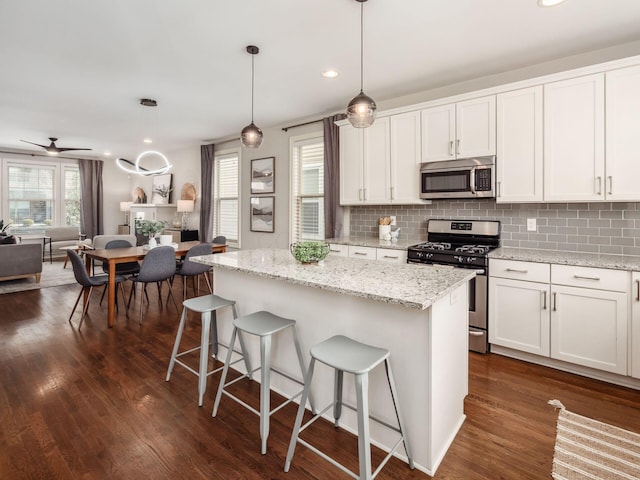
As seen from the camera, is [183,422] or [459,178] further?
[459,178]

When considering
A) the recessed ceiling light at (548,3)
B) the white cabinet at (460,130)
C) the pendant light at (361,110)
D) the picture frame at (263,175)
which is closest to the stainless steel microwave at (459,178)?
the white cabinet at (460,130)

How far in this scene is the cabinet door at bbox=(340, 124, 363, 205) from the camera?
4.16 meters

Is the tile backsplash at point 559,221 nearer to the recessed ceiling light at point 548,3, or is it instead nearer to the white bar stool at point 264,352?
the recessed ceiling light at point 548,3

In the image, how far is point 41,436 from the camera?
193 centimetres

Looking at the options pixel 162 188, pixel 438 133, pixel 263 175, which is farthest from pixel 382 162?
pixel 162 188

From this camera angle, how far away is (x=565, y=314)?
8.66ft

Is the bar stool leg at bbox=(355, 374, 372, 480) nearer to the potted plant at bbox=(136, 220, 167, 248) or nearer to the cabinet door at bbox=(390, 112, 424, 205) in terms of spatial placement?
the cabinet door at bbox=(390, 112, 424, 205)

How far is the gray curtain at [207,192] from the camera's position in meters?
6.63

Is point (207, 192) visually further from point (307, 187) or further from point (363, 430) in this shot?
point (363, 430)

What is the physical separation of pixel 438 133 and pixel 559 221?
1398 mm

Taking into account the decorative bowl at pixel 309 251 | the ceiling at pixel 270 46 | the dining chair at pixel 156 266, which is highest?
the ceiling at pixel 270 46

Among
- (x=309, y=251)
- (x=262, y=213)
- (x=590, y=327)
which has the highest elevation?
(x=262, y=213)

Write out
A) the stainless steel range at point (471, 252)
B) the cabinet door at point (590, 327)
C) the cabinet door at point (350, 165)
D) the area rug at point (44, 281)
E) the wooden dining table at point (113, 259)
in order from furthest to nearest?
the area rug at point (44, 281), the cabinet door at point (350, 165), the wooden dining table at point (113, 259), the stainless steel range at point (471, 252), the cabinet door at point (590, 327)

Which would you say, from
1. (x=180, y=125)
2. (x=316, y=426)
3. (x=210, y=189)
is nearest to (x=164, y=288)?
(x=210, y=189)
